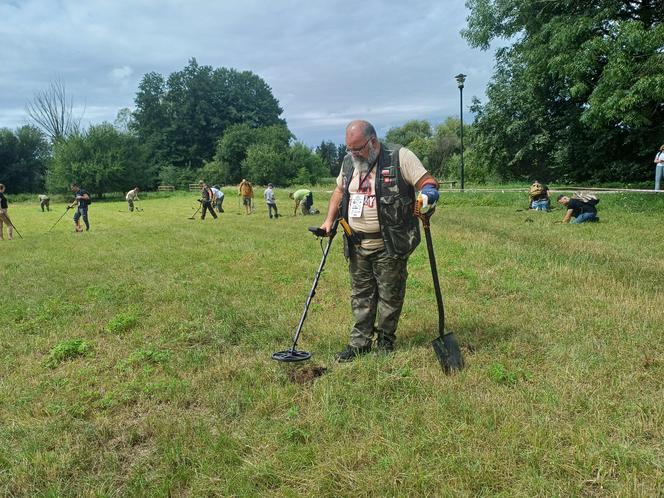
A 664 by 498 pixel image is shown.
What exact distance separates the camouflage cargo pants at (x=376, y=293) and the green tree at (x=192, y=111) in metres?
75.8

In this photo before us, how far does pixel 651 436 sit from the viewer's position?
9.37 feet

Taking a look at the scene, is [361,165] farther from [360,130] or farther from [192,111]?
[192,111]

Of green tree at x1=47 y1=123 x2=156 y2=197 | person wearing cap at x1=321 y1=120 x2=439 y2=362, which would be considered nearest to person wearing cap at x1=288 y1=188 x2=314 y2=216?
person wearing cap at x1=321 y1=120 x2=439 y2=362

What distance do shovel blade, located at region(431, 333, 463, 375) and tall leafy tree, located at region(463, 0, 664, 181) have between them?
1089 cm

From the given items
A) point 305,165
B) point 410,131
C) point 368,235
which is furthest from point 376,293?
point 410,131

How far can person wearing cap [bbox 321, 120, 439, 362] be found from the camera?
3.94 m

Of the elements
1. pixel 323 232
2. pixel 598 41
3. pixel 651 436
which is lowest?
pixel 651 436

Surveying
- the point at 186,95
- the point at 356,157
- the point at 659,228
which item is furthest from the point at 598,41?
the point at 186,95

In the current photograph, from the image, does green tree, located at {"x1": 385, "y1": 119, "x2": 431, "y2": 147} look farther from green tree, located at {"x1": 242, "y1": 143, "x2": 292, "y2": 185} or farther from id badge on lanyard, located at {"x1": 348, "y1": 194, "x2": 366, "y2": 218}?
id badge on lanyard, located at {"x1": 348, "y1": 194, "x2": 366, "y2": 218}

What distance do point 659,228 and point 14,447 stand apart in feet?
39.3

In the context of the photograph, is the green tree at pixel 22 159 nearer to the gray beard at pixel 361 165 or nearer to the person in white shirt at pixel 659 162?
the person in white shirt at pixel 659 162

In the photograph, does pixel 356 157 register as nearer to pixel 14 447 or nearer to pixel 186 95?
pixel 14 447

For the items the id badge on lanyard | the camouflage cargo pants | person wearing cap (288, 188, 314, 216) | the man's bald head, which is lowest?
the camouflage cargo pants

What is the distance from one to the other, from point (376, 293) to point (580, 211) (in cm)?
1005
